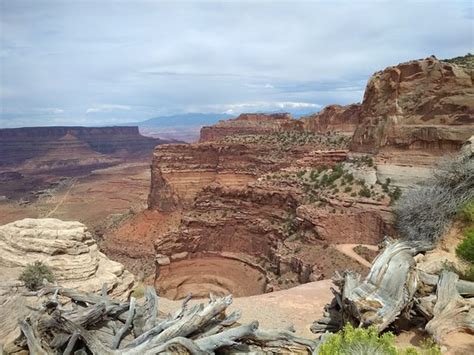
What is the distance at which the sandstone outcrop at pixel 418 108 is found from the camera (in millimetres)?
23656

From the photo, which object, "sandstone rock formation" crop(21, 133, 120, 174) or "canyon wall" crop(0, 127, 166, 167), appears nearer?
"sandstone rock formation" crop(21, 133, 120, 174)

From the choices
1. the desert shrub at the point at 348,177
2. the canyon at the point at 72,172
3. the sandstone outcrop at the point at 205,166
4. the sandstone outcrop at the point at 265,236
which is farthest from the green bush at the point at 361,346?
the canyon at the point at 72,172

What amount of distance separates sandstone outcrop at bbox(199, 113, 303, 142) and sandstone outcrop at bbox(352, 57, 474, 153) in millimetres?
33761

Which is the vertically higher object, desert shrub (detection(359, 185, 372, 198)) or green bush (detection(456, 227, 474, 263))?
green bush (detection(456, 227, 474, 263))

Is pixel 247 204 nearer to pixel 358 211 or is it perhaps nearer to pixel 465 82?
pixel 358 211

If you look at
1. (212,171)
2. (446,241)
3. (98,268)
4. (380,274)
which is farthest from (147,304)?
(212,171)

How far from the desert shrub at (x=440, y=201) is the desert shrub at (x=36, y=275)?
530 inches

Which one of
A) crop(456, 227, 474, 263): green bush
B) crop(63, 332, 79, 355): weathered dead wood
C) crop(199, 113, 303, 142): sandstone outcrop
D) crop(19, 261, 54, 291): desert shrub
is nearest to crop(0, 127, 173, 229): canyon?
crop(199, 113, 303, 142): sandstone outcrop

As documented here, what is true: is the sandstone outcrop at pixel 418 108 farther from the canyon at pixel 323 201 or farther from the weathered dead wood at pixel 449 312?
the weathered dead wood at pixel 449 312

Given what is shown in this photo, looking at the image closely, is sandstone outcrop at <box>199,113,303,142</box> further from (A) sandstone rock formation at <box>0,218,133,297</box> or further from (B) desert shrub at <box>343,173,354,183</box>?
(A) sandstone rock formation at <box>0,218,133,297</box>

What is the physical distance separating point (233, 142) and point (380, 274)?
39835 millimetres

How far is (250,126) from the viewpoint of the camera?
246 ft

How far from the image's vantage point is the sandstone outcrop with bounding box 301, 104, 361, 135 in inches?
2297

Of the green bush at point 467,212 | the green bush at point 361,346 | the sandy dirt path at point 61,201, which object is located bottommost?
the sandy dirt path at point 61,201
